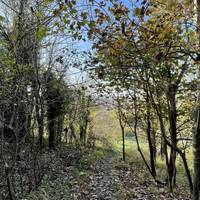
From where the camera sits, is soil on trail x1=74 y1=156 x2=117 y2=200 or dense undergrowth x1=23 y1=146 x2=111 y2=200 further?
soil on trail x1=74 y1=156 x2=117 y2=200

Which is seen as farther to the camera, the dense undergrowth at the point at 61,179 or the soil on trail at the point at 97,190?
the soil on trail at the point at 97,190

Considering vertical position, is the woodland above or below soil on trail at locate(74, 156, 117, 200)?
above

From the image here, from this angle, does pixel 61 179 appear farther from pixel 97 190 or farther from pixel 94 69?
pixel 94 69

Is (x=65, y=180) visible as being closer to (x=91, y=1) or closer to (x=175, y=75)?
(x=175, y=75)

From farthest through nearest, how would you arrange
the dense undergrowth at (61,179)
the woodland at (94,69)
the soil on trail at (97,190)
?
1. the soil on trail at (97,190)
2. the dense undergrowth at (61,179)
3. the woodland at (94,69)

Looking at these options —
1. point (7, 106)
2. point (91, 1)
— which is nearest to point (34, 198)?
point (7, 106)

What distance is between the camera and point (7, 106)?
7520 mm

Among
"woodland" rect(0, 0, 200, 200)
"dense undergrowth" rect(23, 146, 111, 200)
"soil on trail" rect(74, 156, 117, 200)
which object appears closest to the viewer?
"woodland" rect(0, 0, 200, 200)

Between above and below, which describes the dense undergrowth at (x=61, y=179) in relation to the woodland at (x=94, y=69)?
below

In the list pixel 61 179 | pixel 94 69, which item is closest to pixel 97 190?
pixel 61 179

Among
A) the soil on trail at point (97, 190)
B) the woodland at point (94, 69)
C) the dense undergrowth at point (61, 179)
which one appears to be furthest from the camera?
the soil on trail at point (97, 190)

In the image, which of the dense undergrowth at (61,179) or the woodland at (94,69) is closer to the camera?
the woodland at (94,69)

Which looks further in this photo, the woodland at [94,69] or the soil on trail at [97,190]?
the soil on trail at [97,190]

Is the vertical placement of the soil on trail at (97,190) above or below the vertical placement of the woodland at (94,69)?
below
